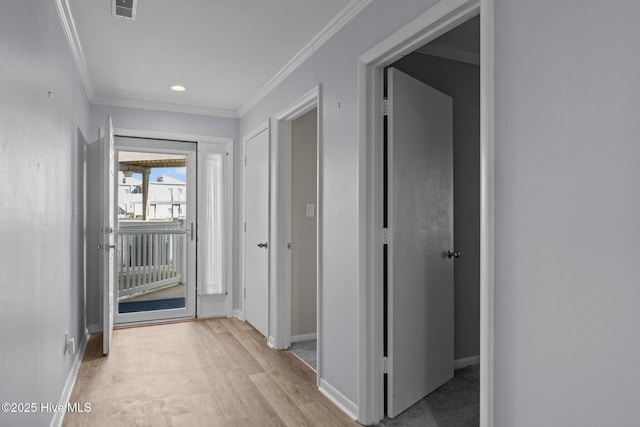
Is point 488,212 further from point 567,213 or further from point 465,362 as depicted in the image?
point 465,362

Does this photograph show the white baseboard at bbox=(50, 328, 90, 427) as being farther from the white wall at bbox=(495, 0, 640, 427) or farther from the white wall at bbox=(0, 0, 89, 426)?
the white wall at bbox=(495, 0, 640, 427)

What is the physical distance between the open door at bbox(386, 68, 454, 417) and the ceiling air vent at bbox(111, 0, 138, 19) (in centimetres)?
157

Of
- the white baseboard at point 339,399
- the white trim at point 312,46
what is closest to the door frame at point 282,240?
the white trim at point 312,46

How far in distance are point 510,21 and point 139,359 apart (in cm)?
352

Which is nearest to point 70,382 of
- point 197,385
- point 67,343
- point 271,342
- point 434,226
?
point 67,343

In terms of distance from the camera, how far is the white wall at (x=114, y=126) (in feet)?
14.2

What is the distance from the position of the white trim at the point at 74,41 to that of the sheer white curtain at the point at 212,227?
1465 millimetres

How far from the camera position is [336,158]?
2697 millimetres

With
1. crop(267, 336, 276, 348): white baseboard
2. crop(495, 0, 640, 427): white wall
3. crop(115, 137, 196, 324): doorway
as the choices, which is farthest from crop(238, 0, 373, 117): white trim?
crop(267, 336, 276, 348): white baseboard

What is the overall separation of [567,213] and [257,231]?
325cm

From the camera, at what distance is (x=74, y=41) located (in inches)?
114

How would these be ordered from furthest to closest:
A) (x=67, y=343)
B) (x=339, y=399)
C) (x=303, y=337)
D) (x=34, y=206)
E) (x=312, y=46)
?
(x=303, y=337), (x=312, y=46), (x=67, y=343), (x=339, y=399), (x=34, y=206)

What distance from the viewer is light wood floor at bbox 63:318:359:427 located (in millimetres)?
2439

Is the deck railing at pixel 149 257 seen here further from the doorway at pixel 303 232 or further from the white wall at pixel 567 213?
the white wall at pixel 567 213
